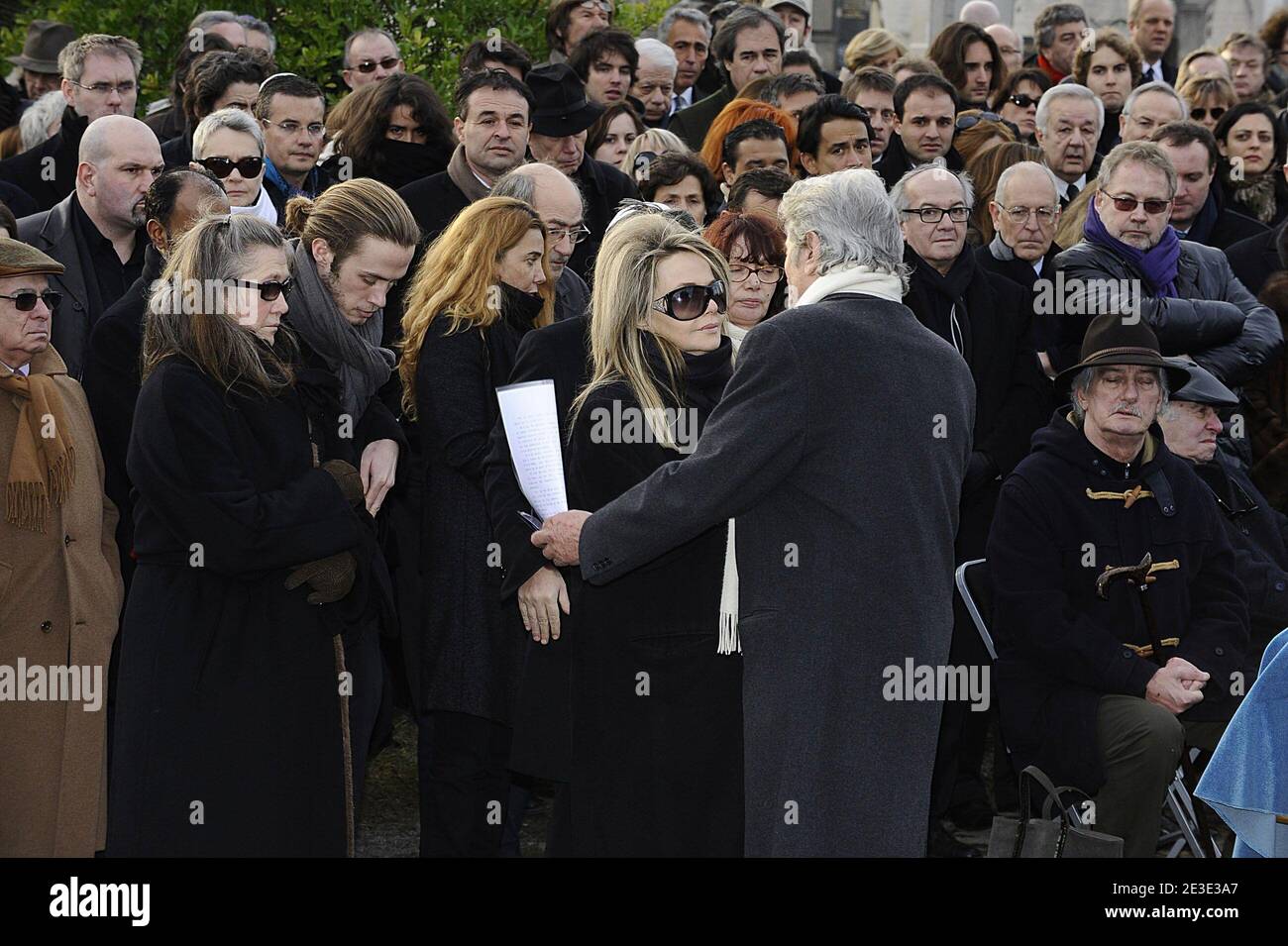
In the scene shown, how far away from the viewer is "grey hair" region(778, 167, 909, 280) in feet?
16.3

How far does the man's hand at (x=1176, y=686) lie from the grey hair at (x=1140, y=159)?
2442 mm

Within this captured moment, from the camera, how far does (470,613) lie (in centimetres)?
623

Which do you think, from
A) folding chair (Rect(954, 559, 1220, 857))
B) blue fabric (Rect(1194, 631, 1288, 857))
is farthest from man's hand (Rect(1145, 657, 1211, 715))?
blue fabric (Rect(1194, 631, 1288, 857))

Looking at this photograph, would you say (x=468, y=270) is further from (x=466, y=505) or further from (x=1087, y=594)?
(x=1087, y=594)

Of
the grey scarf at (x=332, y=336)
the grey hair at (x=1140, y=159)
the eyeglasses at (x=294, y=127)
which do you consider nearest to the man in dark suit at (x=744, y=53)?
the eyeglasses at (x=294, y=127)

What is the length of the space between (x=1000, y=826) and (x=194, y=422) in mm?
2867

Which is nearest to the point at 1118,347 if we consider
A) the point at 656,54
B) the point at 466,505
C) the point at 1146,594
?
the point at 1146,594

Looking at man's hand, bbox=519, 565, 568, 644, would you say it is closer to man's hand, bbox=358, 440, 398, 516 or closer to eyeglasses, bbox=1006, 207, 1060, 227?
man's hand, bbox=358, 440, 398, 516

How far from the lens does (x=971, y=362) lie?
754 centimetres

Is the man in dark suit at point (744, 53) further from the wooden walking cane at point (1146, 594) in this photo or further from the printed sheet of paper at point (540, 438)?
the printed sheet of paper at point (540, 438)

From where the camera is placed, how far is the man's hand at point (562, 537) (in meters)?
5.16

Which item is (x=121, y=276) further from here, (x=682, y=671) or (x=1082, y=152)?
(x=1082, y=152)

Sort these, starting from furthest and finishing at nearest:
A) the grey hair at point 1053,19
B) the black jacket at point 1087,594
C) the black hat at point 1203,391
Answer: the grey hair at point 1053,19 < the black hat at point 1203,391 < the black jacket at point 1087,594
